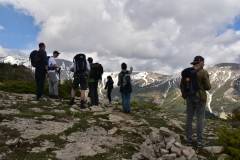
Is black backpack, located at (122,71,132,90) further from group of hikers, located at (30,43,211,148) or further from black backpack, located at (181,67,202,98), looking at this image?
black backpack, located at (181,67,202,98)

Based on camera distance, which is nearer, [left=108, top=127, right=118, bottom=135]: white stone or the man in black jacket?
[left=108, top=127, right=118, bottom=135]: white stone

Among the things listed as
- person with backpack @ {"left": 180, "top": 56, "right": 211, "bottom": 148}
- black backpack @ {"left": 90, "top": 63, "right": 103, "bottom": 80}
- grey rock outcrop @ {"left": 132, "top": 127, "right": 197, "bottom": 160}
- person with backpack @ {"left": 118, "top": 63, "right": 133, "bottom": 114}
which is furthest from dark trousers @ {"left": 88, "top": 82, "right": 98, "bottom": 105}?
grey rock outcrop @ {"left": 132, "top": 127, "right": 197, "bottom": 160}

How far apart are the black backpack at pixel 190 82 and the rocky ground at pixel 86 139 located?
1.56 metres

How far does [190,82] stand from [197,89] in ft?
1.12

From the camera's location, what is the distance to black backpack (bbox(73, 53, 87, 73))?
12156mm

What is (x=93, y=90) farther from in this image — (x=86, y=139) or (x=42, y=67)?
(x=86, y=139)

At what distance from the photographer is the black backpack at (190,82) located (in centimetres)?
828

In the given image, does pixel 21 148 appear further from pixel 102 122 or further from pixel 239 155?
pixel 239 155

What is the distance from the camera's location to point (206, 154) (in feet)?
25.5

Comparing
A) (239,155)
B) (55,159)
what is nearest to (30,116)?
(55,159)

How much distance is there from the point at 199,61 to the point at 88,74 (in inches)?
256

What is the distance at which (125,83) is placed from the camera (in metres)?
13.3

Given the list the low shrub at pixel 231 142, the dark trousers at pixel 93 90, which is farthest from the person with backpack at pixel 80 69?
the low shrub at pixel 231 142

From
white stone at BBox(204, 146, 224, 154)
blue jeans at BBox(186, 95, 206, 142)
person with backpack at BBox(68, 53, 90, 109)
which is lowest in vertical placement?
white stone at BBox(204, 146, 224, 154)
